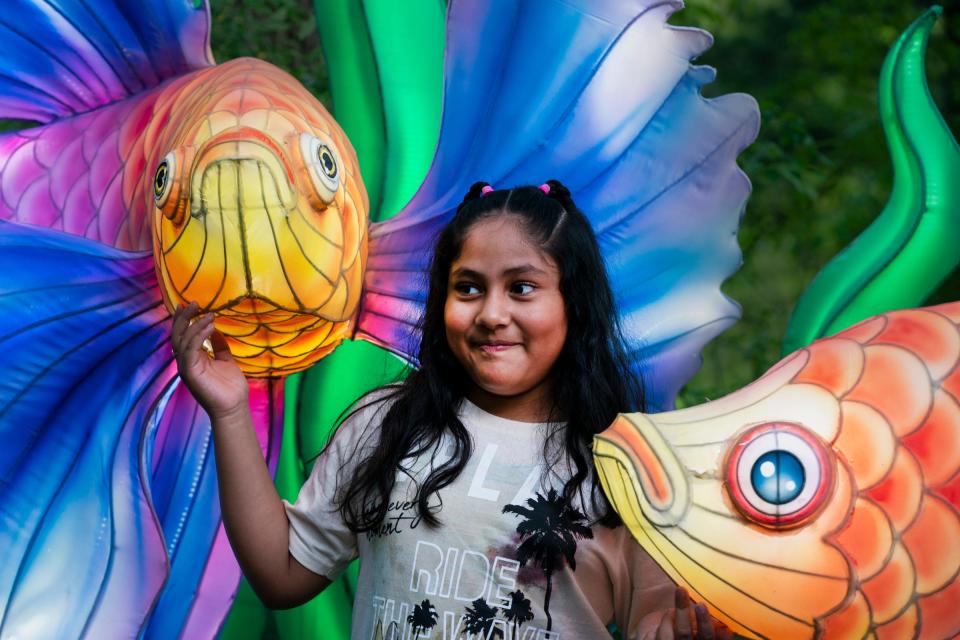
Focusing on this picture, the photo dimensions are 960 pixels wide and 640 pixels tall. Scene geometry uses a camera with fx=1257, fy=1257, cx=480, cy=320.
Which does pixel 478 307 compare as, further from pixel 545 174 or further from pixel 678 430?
pixel 545 174

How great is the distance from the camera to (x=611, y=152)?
69.6 inches

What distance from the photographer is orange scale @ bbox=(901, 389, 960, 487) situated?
1.04 meters

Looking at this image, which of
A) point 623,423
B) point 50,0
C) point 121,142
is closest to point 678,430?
point 623,423

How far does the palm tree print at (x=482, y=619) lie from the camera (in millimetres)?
1242

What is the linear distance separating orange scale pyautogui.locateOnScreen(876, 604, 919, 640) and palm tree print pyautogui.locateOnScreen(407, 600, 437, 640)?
43 cm

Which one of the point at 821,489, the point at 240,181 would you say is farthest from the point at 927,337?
the point at 240,181

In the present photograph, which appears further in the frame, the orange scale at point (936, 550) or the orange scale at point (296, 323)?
the orange scale at point (296, 323)

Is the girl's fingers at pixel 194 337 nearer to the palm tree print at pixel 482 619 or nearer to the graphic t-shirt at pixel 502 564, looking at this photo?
the graphic t-shirt at pixel 502 564

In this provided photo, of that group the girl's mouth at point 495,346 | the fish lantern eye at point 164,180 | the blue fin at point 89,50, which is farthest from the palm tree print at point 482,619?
the blue fin at point 89,50

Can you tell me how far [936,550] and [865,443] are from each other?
0.34 ft

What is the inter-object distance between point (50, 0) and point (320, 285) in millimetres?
616

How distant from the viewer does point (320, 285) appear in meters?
1.46

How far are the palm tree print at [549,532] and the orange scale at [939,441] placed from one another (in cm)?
35

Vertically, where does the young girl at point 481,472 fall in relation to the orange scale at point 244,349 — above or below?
below
